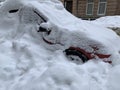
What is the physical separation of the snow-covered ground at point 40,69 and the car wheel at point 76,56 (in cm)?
14

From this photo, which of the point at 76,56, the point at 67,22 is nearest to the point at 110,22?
the point at 67,22

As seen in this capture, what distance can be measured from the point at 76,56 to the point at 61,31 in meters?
0.66

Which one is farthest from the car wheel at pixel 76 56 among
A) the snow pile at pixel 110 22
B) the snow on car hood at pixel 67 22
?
the snow pile at pixel 110 22

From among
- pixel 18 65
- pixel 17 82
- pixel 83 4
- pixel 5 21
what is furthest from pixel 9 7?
pixel 83 4

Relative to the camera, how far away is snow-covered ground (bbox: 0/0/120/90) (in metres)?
3.92

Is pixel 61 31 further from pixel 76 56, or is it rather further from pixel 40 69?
pixel 40 69

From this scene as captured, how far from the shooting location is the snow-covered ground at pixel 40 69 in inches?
154

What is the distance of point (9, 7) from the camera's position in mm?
6332

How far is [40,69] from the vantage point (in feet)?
14.5

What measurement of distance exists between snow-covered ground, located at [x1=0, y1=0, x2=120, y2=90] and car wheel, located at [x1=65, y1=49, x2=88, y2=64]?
0.14 meters

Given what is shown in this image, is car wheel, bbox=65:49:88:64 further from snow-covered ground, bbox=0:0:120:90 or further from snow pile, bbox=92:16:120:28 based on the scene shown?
snow pile, bbox=92:16:120:28

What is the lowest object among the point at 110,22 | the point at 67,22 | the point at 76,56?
the point at 110,22

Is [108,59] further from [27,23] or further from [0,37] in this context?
[0,37]

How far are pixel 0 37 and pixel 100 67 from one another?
2592 mm
